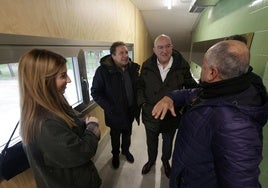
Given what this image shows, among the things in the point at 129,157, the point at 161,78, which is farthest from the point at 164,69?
the point at 129,157

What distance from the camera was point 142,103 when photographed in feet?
5.17

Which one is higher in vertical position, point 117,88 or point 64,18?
point 64,18

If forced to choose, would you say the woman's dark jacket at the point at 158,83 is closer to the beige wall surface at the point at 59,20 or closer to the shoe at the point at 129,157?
the shoe at the point at 129,157

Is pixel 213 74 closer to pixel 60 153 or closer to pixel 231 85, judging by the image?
pixel 231 85

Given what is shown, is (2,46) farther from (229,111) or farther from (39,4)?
(229,111)

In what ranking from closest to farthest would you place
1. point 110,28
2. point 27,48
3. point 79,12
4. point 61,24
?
point 27,48, point 61,24, point 79,12, point 110,28

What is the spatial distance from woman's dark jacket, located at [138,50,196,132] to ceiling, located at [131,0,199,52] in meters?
2.29

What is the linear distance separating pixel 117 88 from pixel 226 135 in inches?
45.9

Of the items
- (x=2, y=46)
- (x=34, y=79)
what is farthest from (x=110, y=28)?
(x=34, y=79)

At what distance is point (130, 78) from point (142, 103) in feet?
1.05

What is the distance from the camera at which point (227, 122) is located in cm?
62

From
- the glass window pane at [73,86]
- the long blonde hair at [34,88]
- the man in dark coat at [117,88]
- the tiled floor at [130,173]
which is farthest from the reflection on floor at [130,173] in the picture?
the long blonde hair at [34,88]

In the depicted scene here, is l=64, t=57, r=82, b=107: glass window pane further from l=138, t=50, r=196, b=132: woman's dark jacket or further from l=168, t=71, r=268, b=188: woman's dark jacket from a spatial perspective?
l=168, t=71, r=268, b=188: woman's dark jacket

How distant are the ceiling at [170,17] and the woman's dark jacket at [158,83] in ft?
7.50
